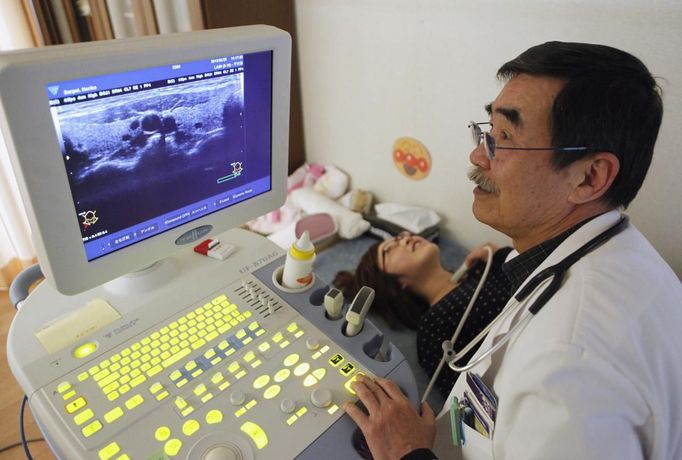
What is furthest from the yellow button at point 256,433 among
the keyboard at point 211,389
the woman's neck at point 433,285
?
the woman's neck at point 433,285

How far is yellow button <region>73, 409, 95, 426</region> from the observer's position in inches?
27.8

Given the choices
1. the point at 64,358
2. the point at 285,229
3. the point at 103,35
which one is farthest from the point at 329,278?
the point at 103,35

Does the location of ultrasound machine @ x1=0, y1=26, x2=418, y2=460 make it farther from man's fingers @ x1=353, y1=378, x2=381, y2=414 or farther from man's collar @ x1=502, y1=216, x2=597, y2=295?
man's collar @ x1=502, y1=216, x2=597, y2=295

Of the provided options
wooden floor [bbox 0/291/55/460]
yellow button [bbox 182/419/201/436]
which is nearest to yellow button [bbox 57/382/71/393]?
yellow button [bbox 182/419/201/436]

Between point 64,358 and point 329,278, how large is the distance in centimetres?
101

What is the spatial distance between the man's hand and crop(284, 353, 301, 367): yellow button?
0.39 ft

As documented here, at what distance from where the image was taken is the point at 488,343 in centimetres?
88

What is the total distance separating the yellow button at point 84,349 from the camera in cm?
81

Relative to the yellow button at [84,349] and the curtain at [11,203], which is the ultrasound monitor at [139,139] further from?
the curtain at [11,203]

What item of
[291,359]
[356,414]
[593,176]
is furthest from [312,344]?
[593,176]

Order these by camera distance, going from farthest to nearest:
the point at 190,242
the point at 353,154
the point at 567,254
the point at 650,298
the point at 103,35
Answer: the point at 353,154 < the point at 103,35 < the point at 190,242 < the point at 567,254 < the point at 650,298

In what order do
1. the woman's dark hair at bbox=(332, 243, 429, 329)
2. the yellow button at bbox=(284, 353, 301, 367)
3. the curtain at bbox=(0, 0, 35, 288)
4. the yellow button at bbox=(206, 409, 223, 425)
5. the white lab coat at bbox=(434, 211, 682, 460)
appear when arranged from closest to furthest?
the white lab coat at bbox=(434, 211, 682, 460)
the yellow button at bbox=(206, 409, 223, 425)
the yellow button at bbox=(284, 353, 301, 367)
the woman's dark hair at bbox=(332, 243, 429, 329)
the curtain at bbox=(0, 0, 35, 288)

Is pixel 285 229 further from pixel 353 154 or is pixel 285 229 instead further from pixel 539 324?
pixel 539 324

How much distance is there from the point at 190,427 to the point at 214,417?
0.13 feet
